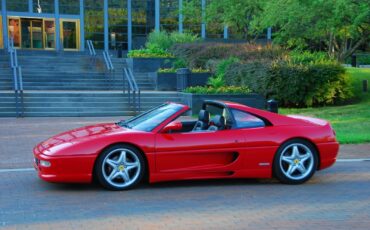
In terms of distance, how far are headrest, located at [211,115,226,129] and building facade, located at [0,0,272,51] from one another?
2958cm

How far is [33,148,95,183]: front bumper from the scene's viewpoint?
6.24 metres

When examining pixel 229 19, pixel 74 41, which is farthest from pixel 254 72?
pixel 74 41

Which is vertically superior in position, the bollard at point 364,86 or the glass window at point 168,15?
the glass window at point 168,15

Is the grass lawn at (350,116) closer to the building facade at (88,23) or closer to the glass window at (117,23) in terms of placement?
the building facade at (88,23)

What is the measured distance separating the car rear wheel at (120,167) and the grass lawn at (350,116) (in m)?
6.04

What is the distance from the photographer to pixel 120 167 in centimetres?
646

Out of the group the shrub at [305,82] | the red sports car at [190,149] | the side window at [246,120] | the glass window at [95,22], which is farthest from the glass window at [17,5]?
the side window at [246,120]

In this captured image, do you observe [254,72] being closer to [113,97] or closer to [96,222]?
[113,97]

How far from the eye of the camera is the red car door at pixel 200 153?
6.58 meters

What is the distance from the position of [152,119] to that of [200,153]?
94 cm

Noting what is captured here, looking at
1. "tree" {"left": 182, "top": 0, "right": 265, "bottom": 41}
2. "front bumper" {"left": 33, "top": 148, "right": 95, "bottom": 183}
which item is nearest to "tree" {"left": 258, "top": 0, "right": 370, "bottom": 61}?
"tree" {"left": 182, "top": 0, "right": 265, "bottom": 41}

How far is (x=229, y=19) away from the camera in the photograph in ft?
91.4

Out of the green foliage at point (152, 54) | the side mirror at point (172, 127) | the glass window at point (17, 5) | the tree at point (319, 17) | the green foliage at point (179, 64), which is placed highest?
the glass window at point (17, 5)

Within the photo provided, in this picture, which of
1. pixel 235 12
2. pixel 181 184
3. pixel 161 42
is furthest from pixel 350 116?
pixel 161 42
